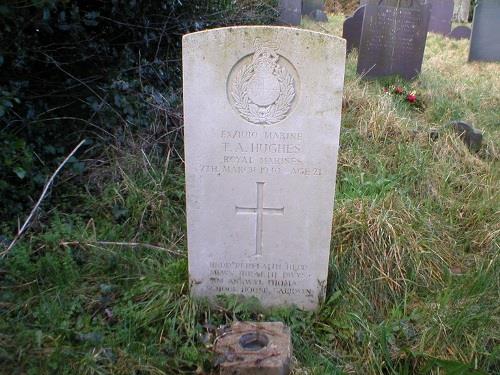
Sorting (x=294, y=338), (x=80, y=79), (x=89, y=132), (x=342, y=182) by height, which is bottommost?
(x=294, y=338)

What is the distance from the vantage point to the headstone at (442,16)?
13.5 m

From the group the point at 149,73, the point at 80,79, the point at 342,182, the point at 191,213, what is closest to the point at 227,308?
the point at 191,213

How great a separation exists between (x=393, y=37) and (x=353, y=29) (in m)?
1.99

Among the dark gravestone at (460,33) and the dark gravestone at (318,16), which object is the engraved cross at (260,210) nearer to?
the dark gravestone at (460,33)

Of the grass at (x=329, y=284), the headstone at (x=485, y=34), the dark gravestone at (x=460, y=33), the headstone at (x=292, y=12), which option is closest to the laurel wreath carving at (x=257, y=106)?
the grass at (x=329, y=284)

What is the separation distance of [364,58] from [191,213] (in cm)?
537

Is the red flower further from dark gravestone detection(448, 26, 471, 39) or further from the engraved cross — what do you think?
dark gravestone detection(448, 26, 471, 39)

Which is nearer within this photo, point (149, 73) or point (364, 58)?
point (149, 73)

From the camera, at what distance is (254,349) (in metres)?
2.22

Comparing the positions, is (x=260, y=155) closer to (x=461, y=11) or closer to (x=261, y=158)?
(x=261, y=158)

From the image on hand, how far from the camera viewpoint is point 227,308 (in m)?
2.81

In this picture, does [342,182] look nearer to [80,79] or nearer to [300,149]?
[300,149]

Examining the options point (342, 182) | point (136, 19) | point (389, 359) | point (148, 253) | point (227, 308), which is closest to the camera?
point (389, 359)

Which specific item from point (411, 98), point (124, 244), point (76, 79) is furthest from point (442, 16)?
point (124, 244)
